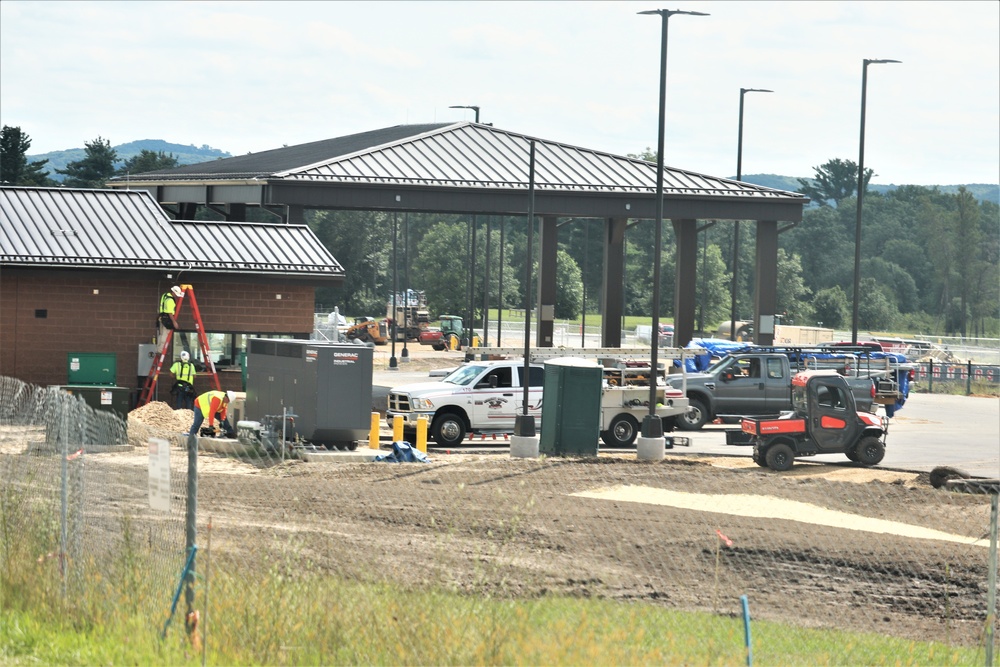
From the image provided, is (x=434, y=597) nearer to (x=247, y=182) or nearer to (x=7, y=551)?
(x=7, y=551)

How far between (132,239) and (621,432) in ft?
44.6

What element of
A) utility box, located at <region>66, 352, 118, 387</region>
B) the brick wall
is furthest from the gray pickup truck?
utility box, located at <region>66, 352, 118, 387</region>

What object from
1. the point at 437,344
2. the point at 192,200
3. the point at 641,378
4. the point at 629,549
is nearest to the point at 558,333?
the point at 437,344

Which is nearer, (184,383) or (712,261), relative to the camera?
(184,383)

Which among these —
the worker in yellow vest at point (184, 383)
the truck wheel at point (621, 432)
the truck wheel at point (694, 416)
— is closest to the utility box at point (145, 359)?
the worker in yellow vest at point (184, 383)

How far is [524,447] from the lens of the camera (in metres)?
29.2

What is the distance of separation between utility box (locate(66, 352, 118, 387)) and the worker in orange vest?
5.07m

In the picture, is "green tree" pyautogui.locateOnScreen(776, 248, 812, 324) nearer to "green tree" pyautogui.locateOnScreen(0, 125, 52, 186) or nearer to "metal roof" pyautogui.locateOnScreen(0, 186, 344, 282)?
"green tree" pyautogui.locateOnScreen(0, 125, 52, 186)

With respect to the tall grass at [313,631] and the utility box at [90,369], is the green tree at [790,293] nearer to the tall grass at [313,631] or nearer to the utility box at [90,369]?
the utility box at [90,369]

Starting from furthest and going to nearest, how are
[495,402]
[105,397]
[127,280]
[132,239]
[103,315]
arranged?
[132,239] → [127,280] → [103,315] → [495,402] → [105,397]

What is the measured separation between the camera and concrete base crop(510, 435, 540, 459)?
29.1m

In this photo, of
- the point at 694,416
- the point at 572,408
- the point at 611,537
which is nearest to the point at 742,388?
the point at 694,416

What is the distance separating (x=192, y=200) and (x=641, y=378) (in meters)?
20.1

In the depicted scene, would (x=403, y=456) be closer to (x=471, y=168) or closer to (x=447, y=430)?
(x=447, y=430)
